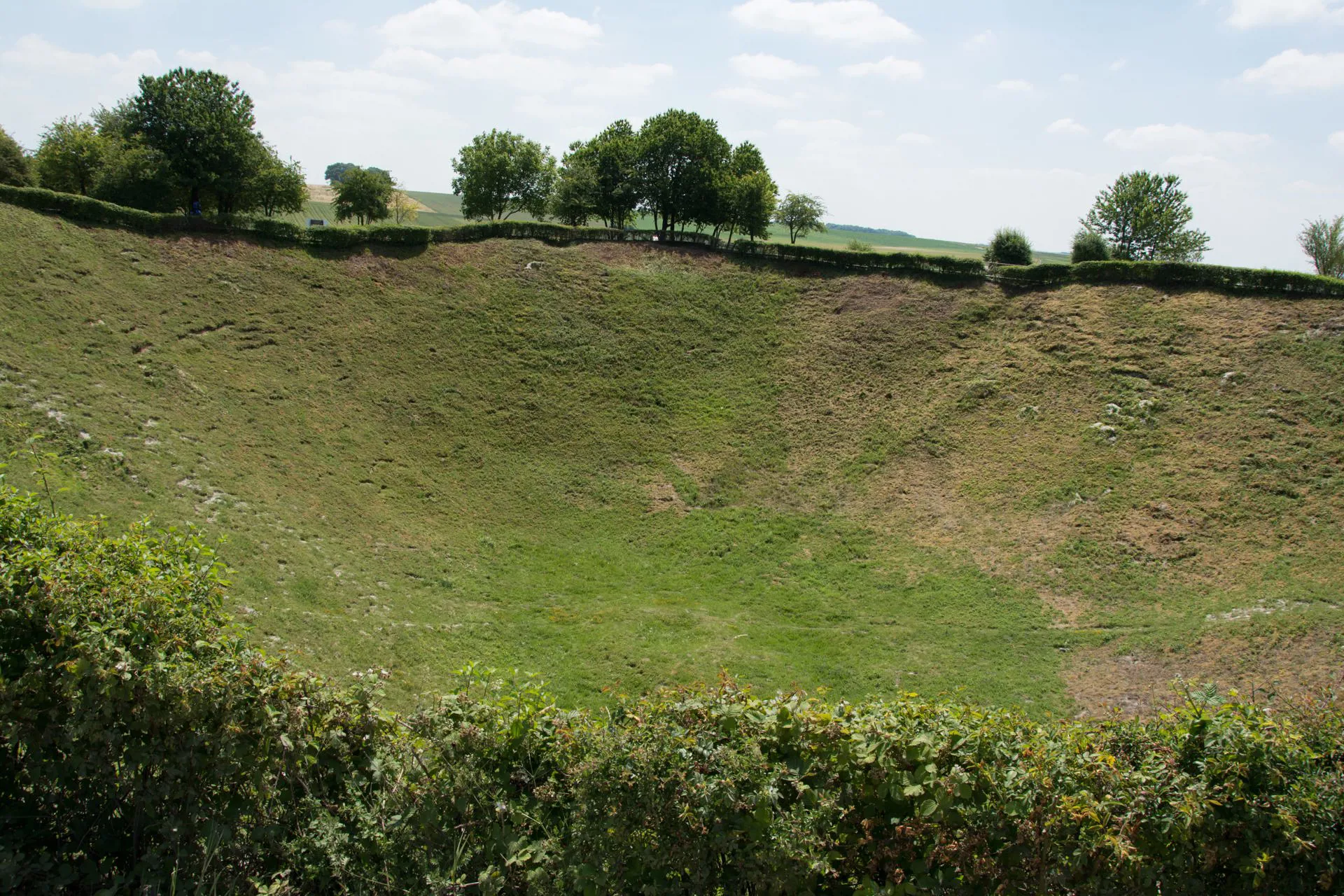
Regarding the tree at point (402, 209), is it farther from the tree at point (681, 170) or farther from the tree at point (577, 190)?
the tree at point (681, 170)

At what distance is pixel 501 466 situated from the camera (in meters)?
32.0

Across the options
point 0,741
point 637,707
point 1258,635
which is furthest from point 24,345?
point 1258,635

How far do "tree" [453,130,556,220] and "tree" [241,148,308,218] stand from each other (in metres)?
12.8

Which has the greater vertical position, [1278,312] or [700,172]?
[700,172]

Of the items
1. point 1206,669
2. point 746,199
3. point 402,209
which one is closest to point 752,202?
point 746,199

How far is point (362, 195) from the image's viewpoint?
6122 centimetres

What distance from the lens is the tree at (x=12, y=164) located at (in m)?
44.8

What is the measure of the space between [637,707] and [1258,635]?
22312mm

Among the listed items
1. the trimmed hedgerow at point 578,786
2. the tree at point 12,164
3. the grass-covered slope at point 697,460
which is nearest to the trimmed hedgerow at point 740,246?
the grass-covered slope at point 697,460

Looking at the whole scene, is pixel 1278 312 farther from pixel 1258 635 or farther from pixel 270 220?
pixel 270 220

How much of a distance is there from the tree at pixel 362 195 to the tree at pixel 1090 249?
161ft

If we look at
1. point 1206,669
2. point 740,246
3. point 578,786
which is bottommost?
point 1206,669

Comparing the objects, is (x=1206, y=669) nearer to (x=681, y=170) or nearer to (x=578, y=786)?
(x=578, y=786)

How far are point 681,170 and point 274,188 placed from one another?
26.4 metres
